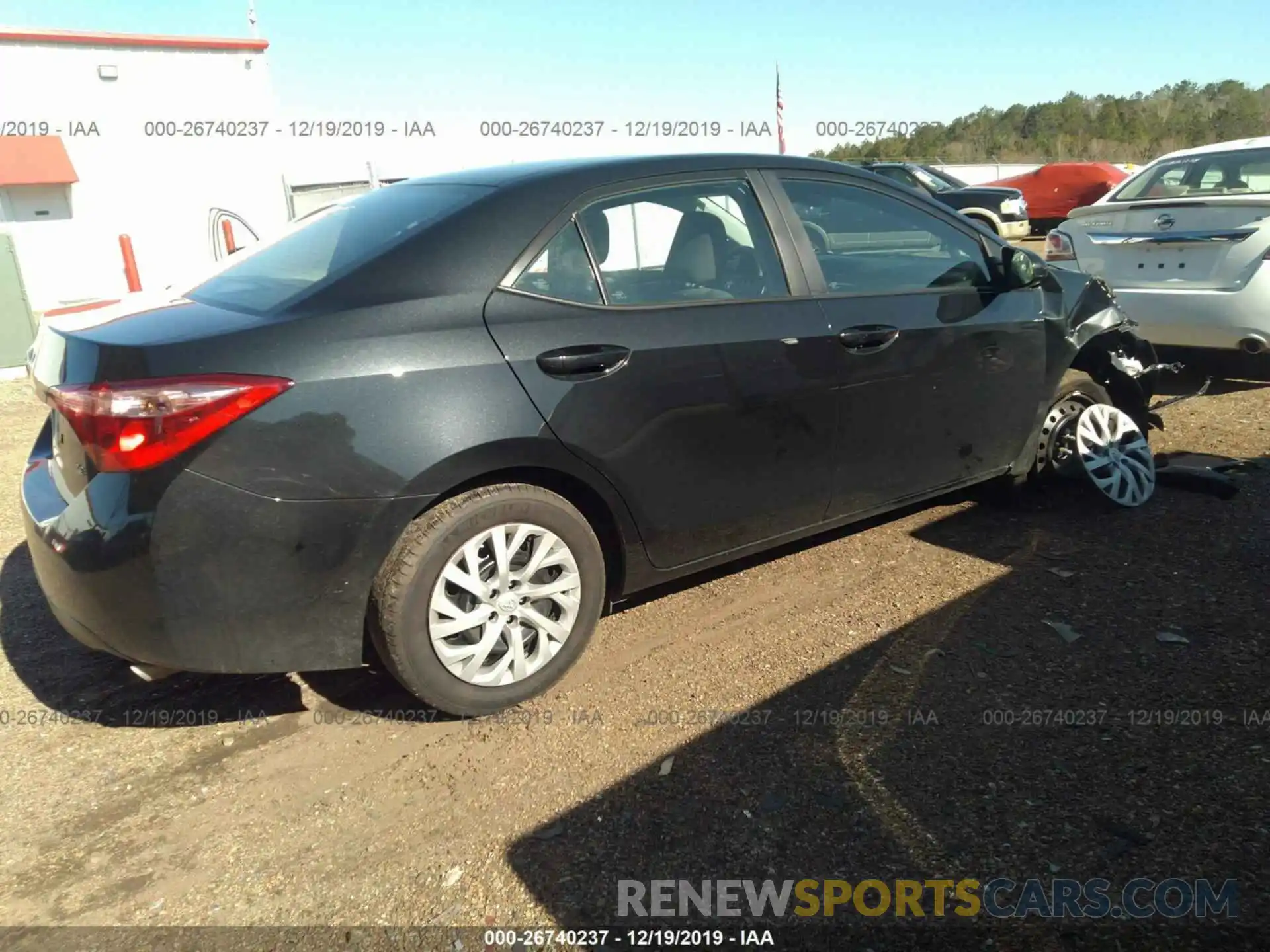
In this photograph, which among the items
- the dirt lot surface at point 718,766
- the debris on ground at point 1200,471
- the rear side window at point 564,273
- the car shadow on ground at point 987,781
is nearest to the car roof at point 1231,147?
the debris on ground at point 1200,471

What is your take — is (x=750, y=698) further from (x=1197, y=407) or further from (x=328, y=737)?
(x=1197, y=407)

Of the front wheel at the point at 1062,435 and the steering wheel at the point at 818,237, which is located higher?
the steering wheel at the point at 818,237

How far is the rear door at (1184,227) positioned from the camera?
5477mm

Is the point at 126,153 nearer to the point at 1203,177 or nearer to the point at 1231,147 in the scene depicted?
the point at 1203,177

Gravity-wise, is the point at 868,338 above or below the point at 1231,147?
below

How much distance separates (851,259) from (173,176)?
1439 cm

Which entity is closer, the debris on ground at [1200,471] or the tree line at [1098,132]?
the debris on ground at [1200,471]

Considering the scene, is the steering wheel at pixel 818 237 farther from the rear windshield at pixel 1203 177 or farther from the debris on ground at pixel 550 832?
the rear windshield at pixel 1203 177

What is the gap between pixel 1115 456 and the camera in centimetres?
439

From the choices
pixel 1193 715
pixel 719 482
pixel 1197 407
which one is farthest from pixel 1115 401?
pixel 719 482

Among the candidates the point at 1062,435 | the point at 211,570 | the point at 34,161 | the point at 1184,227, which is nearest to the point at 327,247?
the point at 211,570

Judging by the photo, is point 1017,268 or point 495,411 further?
point 1017,268

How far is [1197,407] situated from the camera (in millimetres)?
5996

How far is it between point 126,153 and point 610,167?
46.9ft
